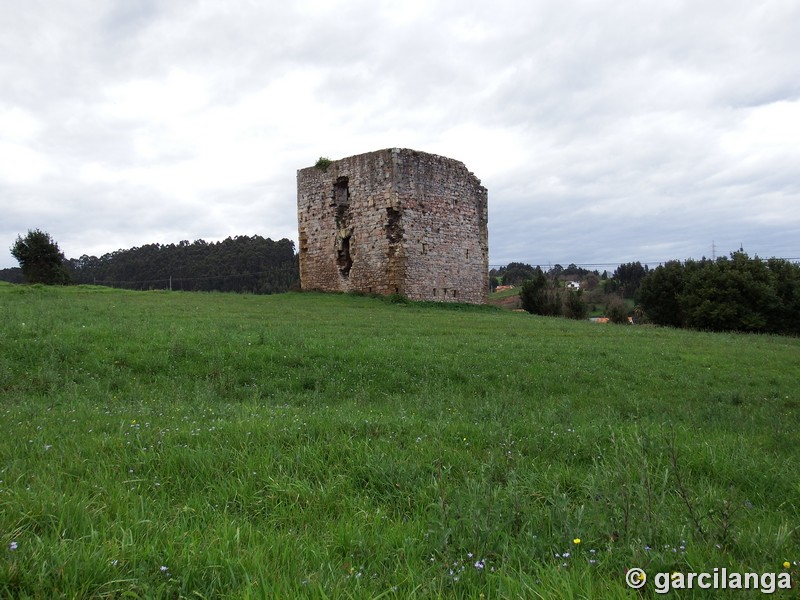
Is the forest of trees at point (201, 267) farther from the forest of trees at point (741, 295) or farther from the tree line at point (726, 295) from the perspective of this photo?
the forest of trees at point (741, 295)

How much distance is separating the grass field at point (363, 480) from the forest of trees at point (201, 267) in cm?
5428

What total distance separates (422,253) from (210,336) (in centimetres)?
1507

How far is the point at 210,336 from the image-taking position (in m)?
9.76

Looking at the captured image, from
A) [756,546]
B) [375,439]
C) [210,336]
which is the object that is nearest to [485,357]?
[210,336]

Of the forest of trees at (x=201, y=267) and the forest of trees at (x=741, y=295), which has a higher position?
the forest of trees at (x=201, y=267)

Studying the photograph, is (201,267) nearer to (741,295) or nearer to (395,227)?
(395,227)

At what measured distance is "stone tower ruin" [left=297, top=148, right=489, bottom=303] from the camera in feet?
76.1

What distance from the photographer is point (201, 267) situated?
6775 centimetres

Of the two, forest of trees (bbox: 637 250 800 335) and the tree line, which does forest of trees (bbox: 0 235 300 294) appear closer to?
the tree line

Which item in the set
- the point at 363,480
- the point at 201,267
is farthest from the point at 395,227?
the point at 201,267

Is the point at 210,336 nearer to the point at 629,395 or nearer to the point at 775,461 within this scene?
the point at 629,395

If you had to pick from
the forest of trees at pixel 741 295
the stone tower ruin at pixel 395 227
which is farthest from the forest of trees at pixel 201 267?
the forest of trees at pixel 741 295

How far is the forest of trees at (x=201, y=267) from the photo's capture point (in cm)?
6444

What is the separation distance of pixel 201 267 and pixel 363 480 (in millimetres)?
69360
